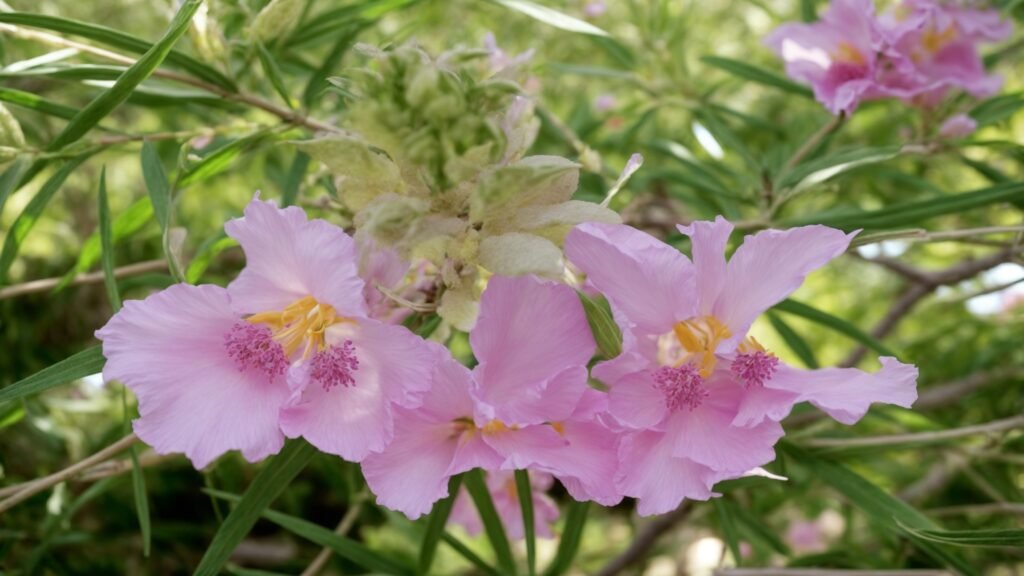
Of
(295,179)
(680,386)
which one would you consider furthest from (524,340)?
(295,179)

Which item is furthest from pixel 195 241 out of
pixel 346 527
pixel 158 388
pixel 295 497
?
pixel 158 388

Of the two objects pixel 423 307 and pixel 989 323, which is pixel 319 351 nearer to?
pixel 423 307

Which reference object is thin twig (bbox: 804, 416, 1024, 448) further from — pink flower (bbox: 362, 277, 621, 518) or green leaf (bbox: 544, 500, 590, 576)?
pink flower (bbox: 362, 277, 621, 518)

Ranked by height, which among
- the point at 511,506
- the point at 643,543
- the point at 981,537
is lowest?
the point at 643,543

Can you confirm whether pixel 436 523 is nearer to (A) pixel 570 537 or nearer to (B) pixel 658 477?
(A) pixel 570 537

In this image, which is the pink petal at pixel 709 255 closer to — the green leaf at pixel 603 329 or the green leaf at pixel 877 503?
the green leaf at pixel 603 329

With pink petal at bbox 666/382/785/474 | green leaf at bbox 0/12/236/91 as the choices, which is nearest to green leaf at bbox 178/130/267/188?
green leaf at bbox 0/12/236/91
